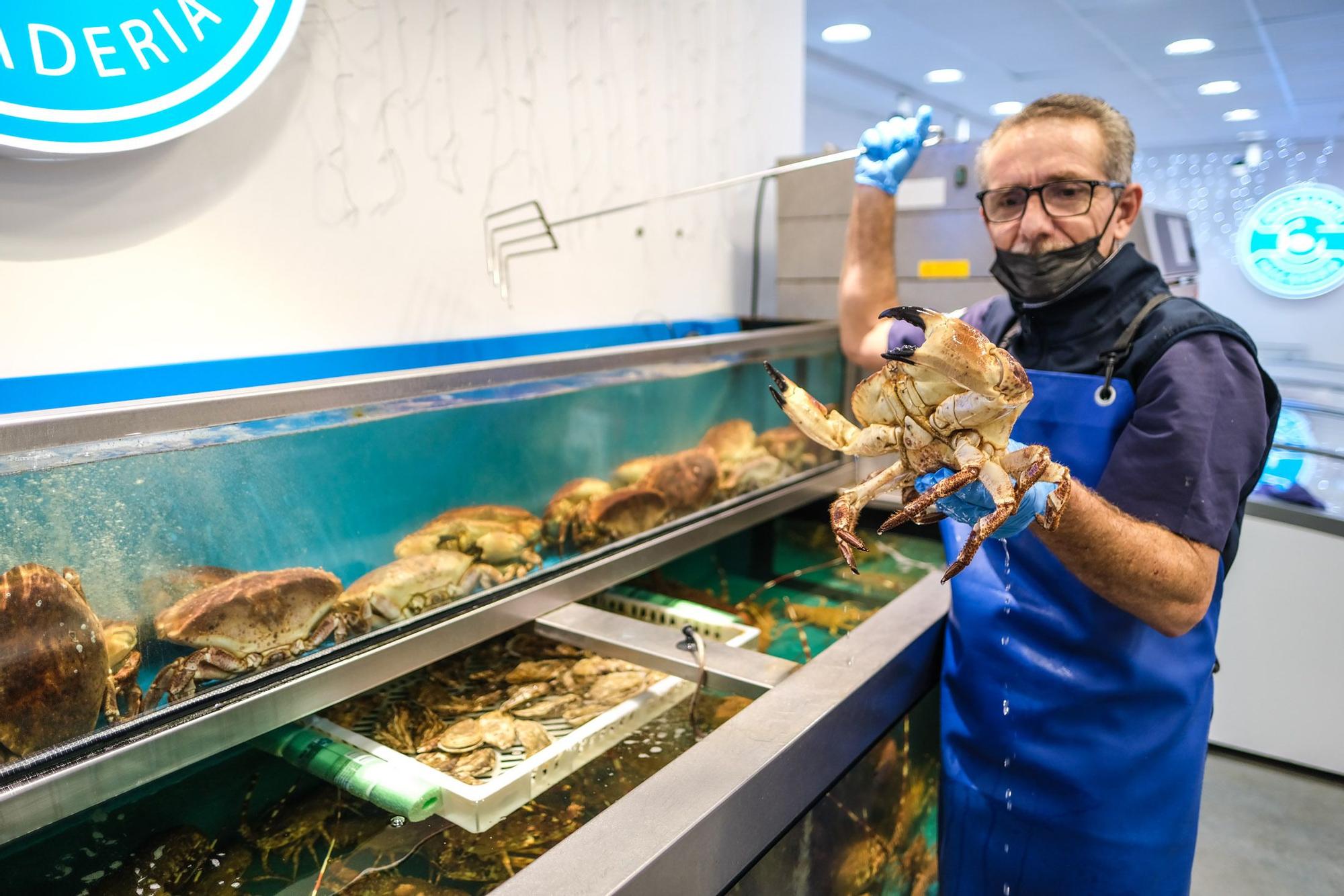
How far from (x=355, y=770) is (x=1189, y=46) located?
21.0 ft

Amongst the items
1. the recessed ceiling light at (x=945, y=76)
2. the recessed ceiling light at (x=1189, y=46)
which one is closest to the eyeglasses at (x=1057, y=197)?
the recessed ceiling light at (x=1189, y=46)

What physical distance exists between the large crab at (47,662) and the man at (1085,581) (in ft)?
3.97

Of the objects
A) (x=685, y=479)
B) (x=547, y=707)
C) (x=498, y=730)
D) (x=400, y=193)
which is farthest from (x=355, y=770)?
(x=400, y=193)

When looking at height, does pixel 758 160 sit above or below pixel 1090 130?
above

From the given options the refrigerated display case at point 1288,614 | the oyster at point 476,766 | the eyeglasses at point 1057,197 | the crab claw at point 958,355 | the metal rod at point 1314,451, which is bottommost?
the refrigerated display case at point 1288,614

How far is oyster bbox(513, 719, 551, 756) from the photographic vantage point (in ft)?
4.51

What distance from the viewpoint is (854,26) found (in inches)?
208

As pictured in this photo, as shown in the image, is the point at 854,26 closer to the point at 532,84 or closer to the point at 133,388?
the point at 532,84

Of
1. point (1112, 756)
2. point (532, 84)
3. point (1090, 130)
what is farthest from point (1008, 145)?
point (532, 84)

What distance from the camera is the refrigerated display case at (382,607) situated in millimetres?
1053

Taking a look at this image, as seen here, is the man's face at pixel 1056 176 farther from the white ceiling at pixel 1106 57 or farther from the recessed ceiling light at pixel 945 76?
the recessed ceiling light at pixel 945 76

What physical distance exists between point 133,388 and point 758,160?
259cm

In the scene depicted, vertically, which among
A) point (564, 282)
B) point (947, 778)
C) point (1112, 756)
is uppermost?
point (564, 282)

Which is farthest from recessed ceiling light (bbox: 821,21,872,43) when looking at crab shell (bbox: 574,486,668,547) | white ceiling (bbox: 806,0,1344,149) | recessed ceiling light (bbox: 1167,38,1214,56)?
crab shell (bbox: 574,486,668,547)
